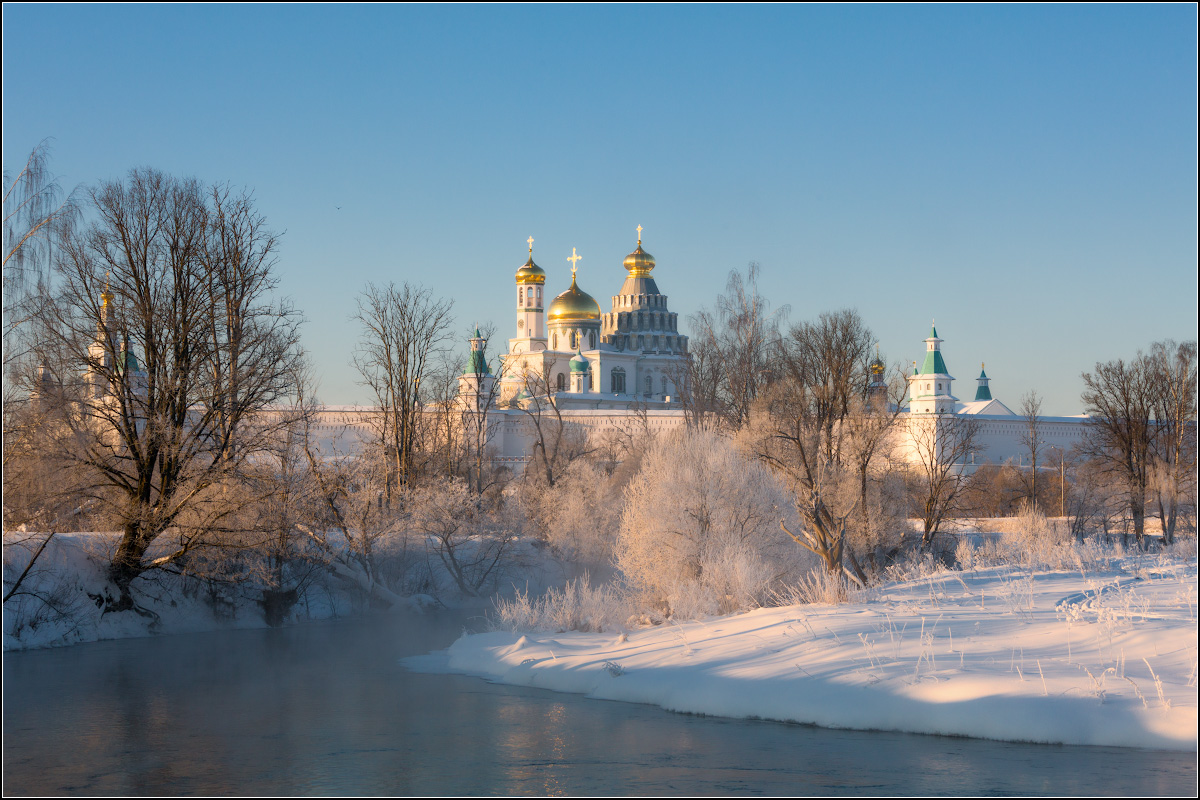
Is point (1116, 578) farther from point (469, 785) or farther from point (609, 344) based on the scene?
point (609, 344)

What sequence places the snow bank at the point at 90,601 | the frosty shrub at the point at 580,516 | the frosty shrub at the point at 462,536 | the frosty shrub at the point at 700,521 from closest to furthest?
the snow bank at the point at 90,601, the frosty shrub at the point at 700,521, the frosty shrub at the point at 462,536, the frosty shrub at the point at 580,516

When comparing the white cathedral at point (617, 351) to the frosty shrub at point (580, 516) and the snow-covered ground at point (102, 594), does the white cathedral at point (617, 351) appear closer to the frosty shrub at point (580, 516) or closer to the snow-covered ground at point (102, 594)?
the frosty shrub at point (580, 516)

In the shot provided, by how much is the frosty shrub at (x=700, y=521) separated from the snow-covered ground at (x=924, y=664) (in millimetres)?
2236

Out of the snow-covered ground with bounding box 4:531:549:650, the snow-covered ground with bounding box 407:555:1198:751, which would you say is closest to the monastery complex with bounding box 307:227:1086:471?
the snow-covered ground with bounding box 4:531:549:650

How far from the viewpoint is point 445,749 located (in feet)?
30.8

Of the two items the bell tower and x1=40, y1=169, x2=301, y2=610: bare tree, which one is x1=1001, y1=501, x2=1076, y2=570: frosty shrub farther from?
the bell tower

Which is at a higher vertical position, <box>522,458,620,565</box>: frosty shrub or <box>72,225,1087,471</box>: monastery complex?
<box>72,225,1087,471</box>: monastery complex

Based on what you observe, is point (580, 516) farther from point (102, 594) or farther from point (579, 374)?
point (579, 374)

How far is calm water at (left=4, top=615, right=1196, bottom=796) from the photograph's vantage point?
8.02 m

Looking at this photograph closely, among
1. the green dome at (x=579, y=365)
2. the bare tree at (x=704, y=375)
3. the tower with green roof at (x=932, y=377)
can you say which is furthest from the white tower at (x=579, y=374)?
the bare tree at (x=704, y=375)

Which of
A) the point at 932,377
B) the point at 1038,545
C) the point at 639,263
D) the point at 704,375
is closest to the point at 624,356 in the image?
the point at 639,263

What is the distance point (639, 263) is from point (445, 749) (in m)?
70.8

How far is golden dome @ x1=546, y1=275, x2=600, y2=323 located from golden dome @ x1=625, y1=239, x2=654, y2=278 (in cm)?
386

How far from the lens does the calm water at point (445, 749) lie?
8.02 meters
